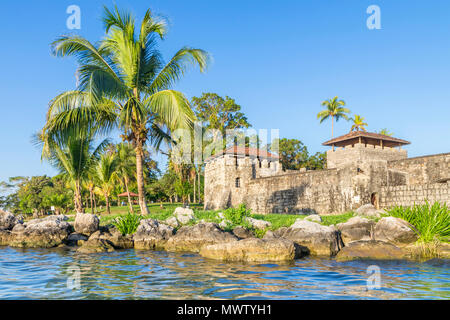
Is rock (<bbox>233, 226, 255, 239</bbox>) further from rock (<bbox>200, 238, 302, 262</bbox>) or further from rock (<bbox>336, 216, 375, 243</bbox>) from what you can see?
rock (<bbox>336, 216, 375, 243</bbox>)

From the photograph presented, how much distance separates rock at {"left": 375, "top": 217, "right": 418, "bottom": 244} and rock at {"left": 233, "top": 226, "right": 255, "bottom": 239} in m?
4.27

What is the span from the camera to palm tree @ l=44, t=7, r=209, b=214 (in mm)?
14461

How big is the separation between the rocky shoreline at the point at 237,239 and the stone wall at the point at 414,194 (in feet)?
21.4

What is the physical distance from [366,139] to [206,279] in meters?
A: 30.5

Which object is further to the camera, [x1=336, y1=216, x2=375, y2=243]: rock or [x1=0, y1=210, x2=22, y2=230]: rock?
[x1=0, y1=210, x2=22, y2=230]: rock

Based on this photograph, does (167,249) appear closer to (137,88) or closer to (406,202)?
(137,88)

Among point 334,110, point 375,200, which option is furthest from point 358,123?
point 375,200

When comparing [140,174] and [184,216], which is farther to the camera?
[140,174]

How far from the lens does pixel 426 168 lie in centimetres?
2166

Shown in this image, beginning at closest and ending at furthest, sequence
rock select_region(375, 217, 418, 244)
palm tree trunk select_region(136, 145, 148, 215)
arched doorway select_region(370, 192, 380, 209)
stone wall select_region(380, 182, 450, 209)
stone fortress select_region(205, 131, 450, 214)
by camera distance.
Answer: rock select_region(375, 217, 418, 244) < palm tree trunk select_region(136, 145, 148, 215) < stone wall select_region(380, 182, 450, 209) < stone fortress select_region(205, 131, 450, 214) < arched doorway select_region(370, 192, 380, 209)

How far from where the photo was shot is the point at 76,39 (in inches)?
581

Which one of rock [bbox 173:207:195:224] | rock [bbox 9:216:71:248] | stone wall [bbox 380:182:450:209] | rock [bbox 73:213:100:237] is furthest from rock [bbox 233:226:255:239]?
stone wall [bbox 380:182:450:209]

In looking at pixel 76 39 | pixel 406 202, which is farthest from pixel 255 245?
pixel 406 202

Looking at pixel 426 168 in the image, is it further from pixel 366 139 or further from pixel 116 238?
pixel 116 238
